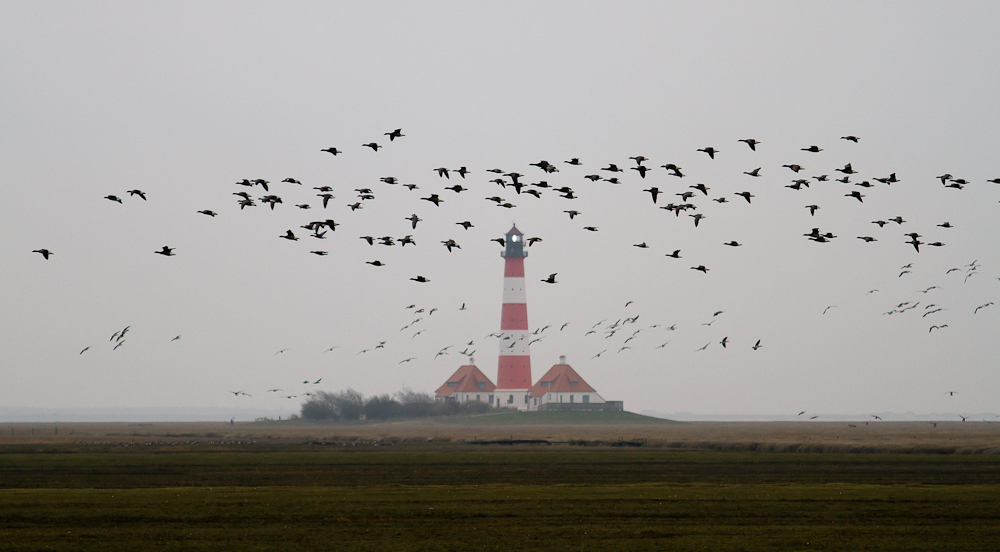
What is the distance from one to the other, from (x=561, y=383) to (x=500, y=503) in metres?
126

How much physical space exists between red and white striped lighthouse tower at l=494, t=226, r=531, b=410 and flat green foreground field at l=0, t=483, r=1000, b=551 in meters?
104

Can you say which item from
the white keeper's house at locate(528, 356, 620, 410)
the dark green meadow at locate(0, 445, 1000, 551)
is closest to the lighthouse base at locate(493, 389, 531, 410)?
the white keeper's house at locate(528, 356, 620, 410)

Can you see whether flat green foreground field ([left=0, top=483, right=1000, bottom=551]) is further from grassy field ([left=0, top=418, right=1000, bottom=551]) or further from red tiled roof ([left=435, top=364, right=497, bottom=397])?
red tiled roof ([left=435, top=364, right=497, bottom=397])

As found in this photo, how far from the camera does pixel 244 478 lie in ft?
175

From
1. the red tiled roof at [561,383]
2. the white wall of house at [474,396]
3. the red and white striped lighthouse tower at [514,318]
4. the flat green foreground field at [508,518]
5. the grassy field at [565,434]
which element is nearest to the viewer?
the flat green foreground field at [508,518]

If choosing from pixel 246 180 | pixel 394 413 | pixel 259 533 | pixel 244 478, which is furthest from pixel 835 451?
pixel 394 413

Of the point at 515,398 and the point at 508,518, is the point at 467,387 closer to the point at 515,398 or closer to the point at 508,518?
the point at 515,398

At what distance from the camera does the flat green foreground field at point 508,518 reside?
103 feet

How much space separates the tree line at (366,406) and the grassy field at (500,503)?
103 meters

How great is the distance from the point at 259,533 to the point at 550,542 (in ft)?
28.6

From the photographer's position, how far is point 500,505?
40375mm

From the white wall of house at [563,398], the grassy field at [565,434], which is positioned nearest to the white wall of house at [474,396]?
the grassy field at [565,434]

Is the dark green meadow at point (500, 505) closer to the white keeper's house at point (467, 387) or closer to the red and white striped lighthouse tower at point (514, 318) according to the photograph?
the red and white striped lighthouse tower at point (514, 318)

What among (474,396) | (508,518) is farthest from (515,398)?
(508,518)
